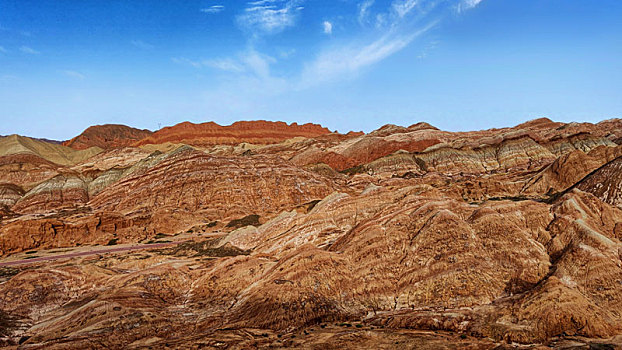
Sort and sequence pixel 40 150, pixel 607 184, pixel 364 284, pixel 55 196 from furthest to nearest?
1. pixel 40 150
2. pixel 55 196
3. pixel 607 184
4. pixel 364 284

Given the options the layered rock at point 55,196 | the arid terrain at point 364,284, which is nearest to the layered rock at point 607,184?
the arid terrain at point 364,284

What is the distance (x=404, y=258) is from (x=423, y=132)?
121127 millimetres

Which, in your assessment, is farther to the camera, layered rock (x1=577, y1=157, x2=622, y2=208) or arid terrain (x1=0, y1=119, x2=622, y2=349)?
layered rock (x1=577, y1=157, x2=622, y2=208)

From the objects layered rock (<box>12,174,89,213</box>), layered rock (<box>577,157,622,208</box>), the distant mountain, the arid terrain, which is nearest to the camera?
the arid terrain

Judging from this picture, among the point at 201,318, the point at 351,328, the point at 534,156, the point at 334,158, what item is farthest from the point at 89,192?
the point at 534,156

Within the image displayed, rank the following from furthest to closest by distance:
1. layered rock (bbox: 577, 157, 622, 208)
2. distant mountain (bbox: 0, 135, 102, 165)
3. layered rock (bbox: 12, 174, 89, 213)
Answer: distant mountain (bbox: 0, 135, 102, 165) < layered rock (bbox: 12, 174, 89, 213) < layered rock (bbox: 577, 157, 622, 208)

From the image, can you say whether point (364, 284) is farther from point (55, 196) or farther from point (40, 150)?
point (40, 150)

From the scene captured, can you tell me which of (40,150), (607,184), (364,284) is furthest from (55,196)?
(607,184)

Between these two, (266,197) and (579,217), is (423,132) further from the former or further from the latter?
(579,217)

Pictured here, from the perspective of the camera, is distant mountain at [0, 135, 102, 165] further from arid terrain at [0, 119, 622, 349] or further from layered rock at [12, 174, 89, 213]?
arid terrain at [0, 119, 622, 349]

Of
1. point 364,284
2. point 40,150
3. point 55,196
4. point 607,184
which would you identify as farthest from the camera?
point 40,150

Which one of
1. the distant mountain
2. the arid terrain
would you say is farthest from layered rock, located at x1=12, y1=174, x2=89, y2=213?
the distant mountain

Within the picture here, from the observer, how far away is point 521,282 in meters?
22.6

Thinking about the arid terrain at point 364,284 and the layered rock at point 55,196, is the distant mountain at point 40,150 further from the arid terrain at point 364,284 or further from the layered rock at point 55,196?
the arid terrain at point 364,284
